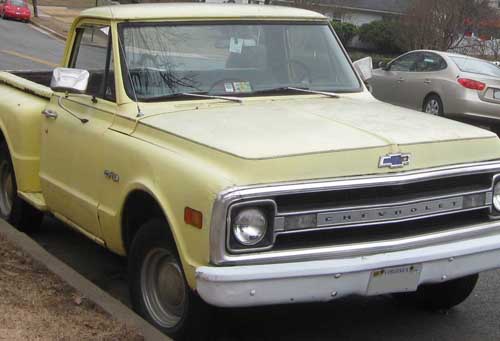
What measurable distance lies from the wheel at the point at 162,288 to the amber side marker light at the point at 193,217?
1.03 ft

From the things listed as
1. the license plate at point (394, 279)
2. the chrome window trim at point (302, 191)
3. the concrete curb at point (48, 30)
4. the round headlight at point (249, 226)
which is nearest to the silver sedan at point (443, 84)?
the chrome window trim at point (302, 191)

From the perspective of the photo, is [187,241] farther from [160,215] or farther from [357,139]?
[357,139]

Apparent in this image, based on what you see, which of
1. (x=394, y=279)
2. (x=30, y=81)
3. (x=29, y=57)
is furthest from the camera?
(x=29, y=57)

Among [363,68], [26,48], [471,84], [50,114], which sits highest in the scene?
[363,68]

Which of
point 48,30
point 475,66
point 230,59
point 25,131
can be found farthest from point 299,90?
point 48,30

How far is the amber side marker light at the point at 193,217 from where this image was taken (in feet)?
12.6

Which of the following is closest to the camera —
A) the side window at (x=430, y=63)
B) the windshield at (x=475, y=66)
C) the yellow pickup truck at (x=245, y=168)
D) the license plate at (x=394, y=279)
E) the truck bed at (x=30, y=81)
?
the yellow pickup truck at (x=245, y=168)

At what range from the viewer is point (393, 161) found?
161 inches

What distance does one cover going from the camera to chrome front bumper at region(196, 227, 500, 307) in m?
3.73

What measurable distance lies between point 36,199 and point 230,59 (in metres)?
1.87

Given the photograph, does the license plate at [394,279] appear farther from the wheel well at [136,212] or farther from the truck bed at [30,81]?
the truck bed at [30,81]

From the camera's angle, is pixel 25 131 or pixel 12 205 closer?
pixel 25 131

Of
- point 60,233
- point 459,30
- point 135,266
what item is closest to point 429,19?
point 459,30

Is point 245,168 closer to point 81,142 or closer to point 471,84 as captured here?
point 81,142
